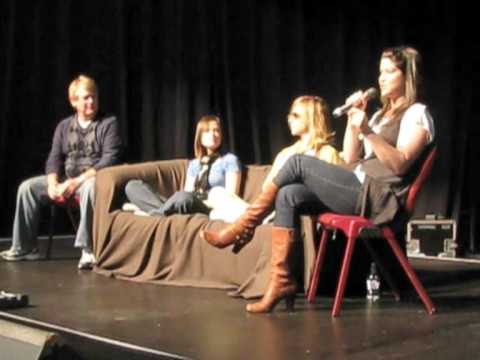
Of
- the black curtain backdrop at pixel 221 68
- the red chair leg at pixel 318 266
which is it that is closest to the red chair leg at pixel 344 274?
the red chair leg at pixel 318 266

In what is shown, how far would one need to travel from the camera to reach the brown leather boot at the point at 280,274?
3984mm

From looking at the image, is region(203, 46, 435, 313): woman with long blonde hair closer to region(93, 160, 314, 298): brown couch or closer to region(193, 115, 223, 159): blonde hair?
region(93, 160, 314, 298): brown couch

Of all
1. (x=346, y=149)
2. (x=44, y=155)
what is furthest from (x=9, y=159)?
(x=346, y=149)

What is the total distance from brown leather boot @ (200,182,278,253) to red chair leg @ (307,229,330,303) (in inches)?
12.6

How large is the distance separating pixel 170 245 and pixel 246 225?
887 mm

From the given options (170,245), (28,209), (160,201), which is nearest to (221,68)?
(28,209)

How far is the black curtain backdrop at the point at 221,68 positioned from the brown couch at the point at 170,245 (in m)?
1.52

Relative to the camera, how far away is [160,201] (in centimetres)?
529

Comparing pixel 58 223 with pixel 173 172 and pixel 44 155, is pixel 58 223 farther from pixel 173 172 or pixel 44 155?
pixel 173 172

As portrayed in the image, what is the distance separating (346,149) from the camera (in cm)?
432

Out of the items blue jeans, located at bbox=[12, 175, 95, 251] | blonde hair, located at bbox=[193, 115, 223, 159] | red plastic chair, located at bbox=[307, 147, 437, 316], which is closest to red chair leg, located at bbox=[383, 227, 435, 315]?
red plastic chair, located at bbox=[307, 147, 437, 316]

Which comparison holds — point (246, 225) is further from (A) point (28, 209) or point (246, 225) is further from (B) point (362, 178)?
(A) point (28, 209)

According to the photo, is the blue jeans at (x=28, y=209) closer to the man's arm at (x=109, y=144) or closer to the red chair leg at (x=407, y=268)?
the man's arm at (x=109, y=144)

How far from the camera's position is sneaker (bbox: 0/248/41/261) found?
5.77 meters
